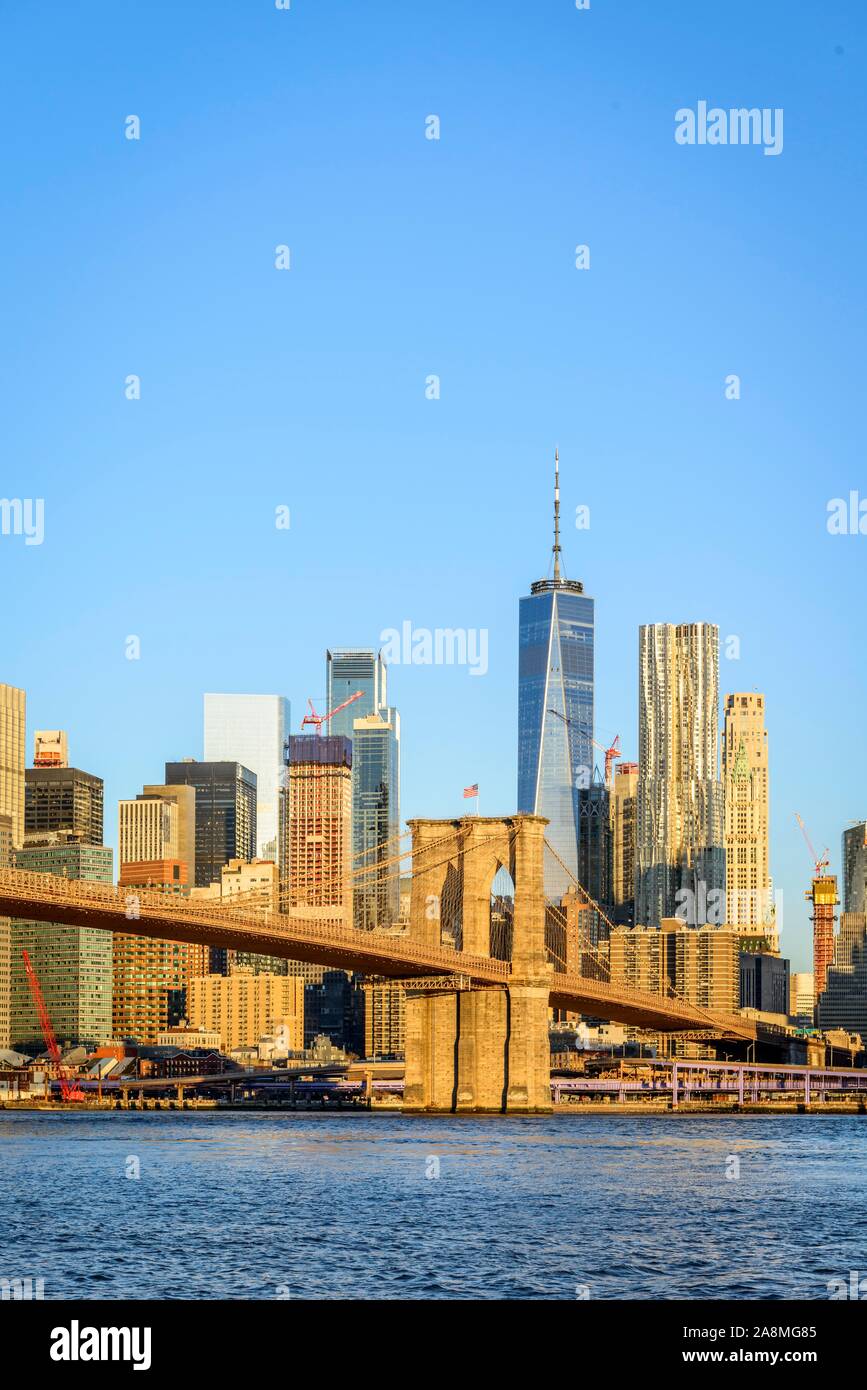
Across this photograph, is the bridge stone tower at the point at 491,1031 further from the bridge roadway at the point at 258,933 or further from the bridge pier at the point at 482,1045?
the bridge roadway at the point at 258,933

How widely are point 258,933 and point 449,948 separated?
75.9 ft

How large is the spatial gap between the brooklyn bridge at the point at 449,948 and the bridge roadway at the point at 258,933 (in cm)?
8

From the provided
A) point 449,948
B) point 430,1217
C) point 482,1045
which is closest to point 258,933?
point 482,1045

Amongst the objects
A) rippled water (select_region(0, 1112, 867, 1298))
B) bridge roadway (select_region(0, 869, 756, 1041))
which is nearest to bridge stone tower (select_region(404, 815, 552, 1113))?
bridge roadway (select_region(0, 869, 756, 1041))

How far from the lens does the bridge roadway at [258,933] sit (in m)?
76.9

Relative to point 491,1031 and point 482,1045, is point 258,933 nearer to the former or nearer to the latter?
point 482,1045

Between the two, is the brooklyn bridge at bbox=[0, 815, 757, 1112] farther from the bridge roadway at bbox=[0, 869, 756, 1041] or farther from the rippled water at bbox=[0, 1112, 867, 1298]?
the rippled water at bbox=[0, 1112, 867, 1298]

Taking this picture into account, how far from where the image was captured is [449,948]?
105938 mm

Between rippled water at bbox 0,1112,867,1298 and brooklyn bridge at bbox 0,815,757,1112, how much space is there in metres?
8.89

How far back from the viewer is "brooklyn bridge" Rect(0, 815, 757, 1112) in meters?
80.2
